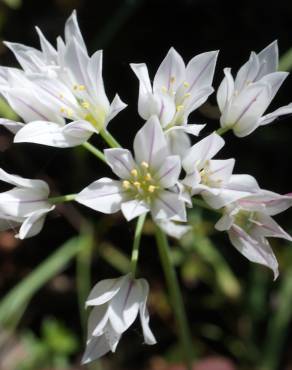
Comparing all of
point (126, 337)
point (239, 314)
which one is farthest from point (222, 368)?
point (126, 337)

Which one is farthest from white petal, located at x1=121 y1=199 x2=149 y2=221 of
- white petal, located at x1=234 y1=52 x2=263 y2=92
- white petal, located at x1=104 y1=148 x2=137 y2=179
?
white petal, located at x1=234 y1=52 x2=263 y2=92

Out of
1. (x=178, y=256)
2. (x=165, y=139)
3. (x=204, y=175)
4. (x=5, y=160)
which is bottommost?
(x=178, y=256)

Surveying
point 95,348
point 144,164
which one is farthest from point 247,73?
point 95,348

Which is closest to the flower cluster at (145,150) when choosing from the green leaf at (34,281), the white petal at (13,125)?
the white petal at (13,125)

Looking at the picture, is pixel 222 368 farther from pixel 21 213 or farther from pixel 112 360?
pixel 21 213

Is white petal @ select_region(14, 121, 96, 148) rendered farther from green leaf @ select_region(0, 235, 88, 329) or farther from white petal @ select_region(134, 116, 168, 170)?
green leaf @ select_region(0, 235, 88, 329)

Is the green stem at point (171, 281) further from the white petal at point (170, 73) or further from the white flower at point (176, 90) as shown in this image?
the white petal at point (170, 73)
